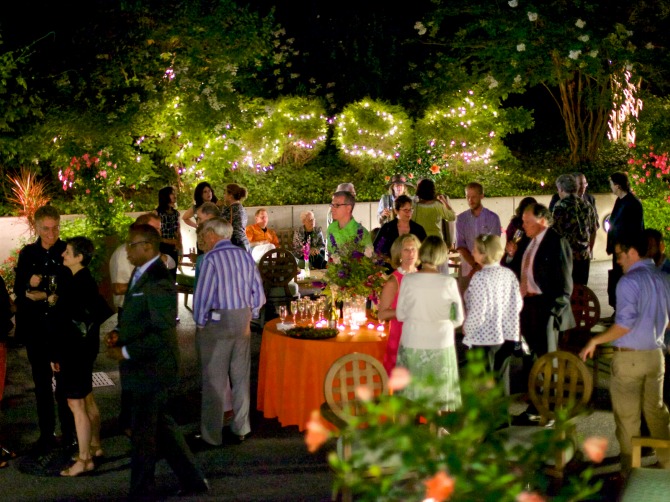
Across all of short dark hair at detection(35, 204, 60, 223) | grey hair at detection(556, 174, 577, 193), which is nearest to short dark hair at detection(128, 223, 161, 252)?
short dark hair at detection(35, 204, 60, 223)

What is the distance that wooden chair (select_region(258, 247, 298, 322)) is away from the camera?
10108 mm

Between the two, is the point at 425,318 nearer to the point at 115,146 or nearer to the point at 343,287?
the point at 343,287

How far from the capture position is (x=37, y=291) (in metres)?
6.38

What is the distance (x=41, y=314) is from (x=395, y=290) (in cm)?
251

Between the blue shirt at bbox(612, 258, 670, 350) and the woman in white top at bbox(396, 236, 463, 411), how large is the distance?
3.30ft

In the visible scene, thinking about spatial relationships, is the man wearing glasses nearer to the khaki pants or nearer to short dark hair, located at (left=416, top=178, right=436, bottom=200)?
the khaki pants

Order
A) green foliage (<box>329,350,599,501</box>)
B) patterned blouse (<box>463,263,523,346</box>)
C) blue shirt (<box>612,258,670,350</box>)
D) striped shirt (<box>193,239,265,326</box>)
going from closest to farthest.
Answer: green foliage (<box>329,350,599,501</box>) → blue shirt (<box>612,258,670,350</box>) → patterned blouse (<box>463,263,523,346</box>) → striped shirt (<box>193,239,265,326</box>)

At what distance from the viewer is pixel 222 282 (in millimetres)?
6371

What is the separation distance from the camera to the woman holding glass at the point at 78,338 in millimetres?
6016

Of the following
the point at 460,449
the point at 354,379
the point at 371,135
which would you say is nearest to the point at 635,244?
the point at 354,379

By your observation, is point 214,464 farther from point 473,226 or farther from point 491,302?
point 473,226

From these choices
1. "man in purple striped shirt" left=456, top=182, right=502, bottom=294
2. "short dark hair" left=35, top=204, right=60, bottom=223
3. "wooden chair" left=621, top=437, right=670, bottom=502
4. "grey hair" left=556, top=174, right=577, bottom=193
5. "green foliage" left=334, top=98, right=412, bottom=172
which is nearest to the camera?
"wooden chair" left=621, top=437, right=670, bottom=502

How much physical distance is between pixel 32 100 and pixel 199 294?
7.80m

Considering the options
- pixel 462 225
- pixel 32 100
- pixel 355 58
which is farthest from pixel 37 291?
pixel 355 58
